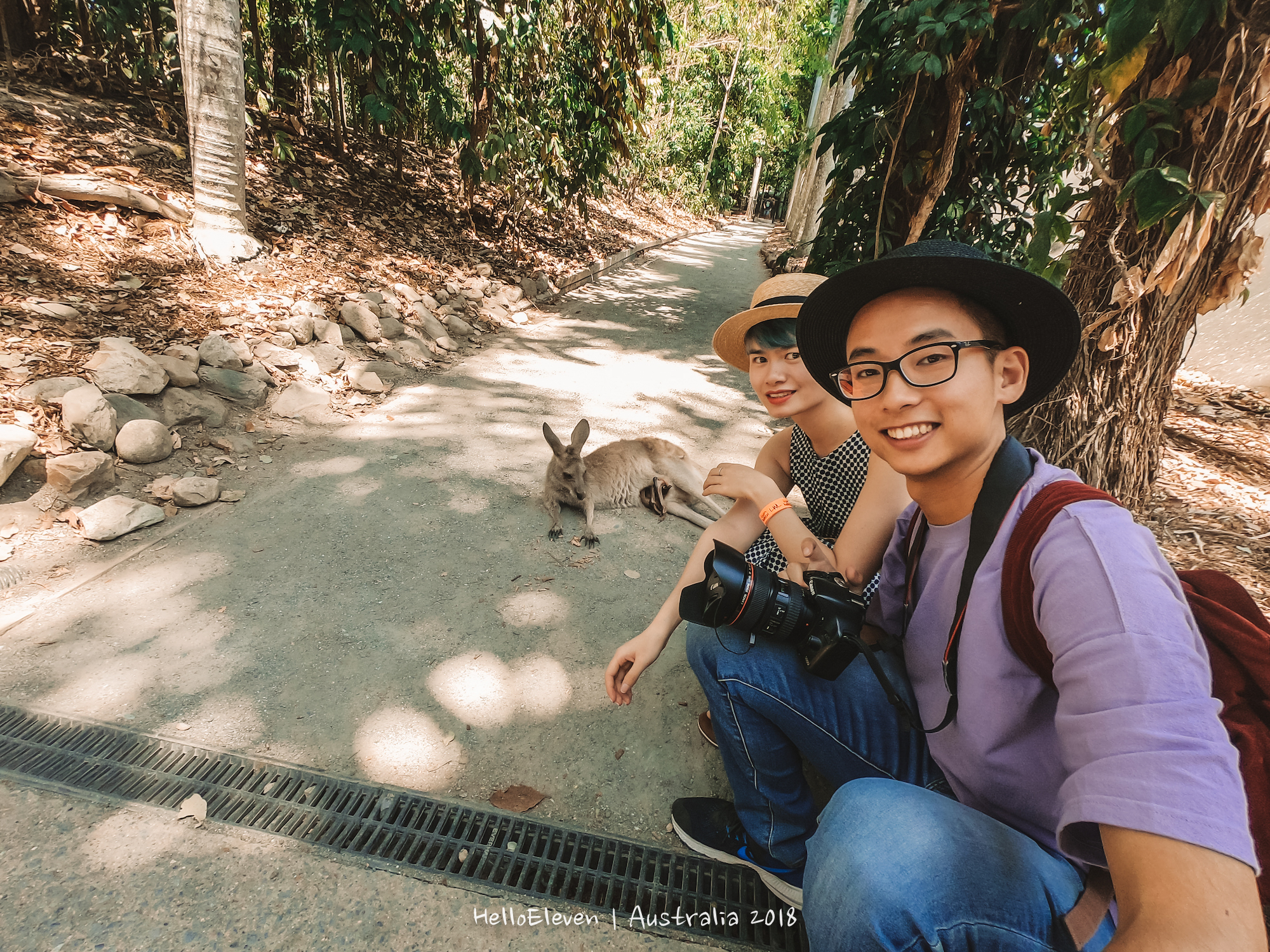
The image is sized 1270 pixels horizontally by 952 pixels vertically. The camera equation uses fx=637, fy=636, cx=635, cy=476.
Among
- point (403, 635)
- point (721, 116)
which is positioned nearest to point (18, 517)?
point (403, 635)

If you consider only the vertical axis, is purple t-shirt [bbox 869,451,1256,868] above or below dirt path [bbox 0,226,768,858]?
above

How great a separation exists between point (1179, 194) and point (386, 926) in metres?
3.73

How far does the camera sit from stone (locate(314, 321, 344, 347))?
16.5ft

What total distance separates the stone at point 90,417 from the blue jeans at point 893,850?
3.46m

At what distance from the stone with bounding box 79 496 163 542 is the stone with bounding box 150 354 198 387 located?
1015mm

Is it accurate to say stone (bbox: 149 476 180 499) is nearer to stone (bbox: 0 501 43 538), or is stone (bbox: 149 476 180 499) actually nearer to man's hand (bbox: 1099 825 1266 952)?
stone (bbox: 0 501 43 538)

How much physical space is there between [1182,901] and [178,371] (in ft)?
15.7

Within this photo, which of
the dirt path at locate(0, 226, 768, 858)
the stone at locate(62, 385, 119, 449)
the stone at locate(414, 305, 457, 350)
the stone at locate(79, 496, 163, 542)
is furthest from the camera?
the stone at locate(414, 305, 457, 350)

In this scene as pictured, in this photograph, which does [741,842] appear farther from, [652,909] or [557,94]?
[557,94]

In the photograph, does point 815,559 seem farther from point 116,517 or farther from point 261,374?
point 261,374

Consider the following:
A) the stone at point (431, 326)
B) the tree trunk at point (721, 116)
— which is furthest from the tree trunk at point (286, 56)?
the tree trunk at point (721, 116)

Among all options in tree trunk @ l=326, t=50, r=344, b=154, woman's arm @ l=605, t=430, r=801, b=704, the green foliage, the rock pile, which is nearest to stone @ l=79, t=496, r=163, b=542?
the rock pile

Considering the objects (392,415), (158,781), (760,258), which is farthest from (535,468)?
(760,258)

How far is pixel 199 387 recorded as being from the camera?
4.02 meters
